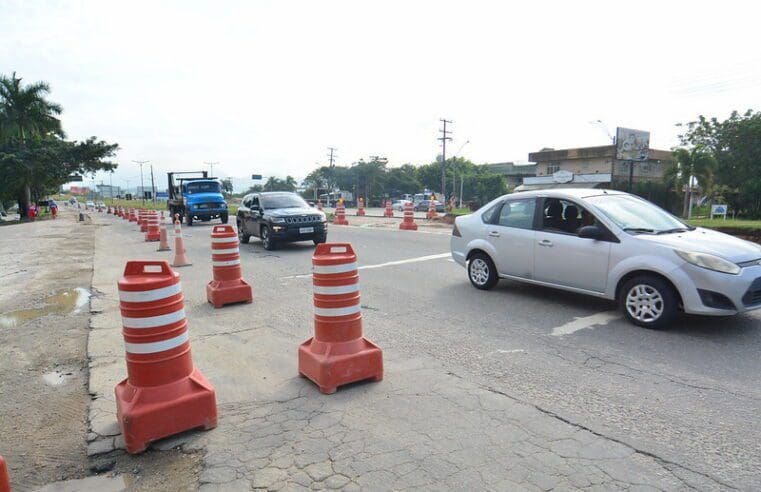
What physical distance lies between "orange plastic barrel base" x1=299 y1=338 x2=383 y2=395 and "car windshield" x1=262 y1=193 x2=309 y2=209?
10477mm

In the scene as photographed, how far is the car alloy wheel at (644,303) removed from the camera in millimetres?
5438

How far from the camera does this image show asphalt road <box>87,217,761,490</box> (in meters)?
3.30

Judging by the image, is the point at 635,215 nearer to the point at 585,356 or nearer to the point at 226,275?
the point at 585,356

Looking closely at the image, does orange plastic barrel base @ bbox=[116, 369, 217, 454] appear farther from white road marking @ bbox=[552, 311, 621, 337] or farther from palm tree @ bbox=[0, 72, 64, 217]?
palm tree @ bbox=[0, 72, 64, 217]

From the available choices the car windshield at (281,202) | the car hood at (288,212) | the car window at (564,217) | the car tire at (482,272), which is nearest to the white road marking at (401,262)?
the car tire at (482,272)

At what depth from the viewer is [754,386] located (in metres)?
4.00

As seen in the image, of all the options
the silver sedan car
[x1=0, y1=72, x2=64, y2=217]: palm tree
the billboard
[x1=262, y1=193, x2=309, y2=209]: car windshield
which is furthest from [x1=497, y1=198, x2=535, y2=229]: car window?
[x1=0, y1=72, x2=64, y2=217]: palm tree

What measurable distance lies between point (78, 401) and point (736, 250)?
268 inches

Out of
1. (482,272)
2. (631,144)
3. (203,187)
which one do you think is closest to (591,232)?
(482,272)

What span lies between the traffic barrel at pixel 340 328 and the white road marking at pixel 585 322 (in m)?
2.46

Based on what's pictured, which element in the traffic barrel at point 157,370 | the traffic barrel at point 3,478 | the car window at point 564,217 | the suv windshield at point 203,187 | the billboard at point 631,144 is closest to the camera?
the traffic barrel at point 3,478

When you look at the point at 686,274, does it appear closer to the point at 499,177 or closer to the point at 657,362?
the point at 657,362

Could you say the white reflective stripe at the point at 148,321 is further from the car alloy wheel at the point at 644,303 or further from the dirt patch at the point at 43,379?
the car alloy wheel at the point at 644,303

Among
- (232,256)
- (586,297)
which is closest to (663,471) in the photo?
(586,297)
